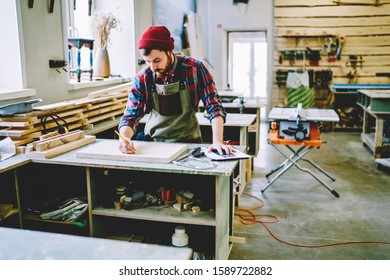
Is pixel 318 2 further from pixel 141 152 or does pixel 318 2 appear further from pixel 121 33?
pixel 141 152

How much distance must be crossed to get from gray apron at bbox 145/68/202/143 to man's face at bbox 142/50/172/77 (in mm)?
179

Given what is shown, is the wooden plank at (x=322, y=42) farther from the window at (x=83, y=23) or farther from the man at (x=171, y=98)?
the man at (x=171, y=98)

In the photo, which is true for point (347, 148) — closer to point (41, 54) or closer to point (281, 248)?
point (281, 248)

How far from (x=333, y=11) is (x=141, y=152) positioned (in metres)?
7.39

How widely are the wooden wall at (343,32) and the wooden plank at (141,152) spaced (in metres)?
6.80

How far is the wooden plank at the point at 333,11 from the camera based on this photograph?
8508 mm

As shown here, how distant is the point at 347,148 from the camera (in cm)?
693

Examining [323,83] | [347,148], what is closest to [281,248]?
[347,148]

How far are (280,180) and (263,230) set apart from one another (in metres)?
1.55

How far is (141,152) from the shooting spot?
2.57 m

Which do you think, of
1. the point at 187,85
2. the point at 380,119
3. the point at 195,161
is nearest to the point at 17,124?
the point at 187,85

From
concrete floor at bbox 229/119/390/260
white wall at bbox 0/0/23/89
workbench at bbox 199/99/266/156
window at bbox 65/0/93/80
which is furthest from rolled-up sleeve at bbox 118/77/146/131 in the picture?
workbench at bbox 199/99/266/156

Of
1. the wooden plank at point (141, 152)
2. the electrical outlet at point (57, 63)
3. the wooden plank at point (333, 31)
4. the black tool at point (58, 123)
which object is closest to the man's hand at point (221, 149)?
the wooden plank at point (141, 152)

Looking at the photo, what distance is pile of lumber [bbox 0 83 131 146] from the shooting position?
111 inches
